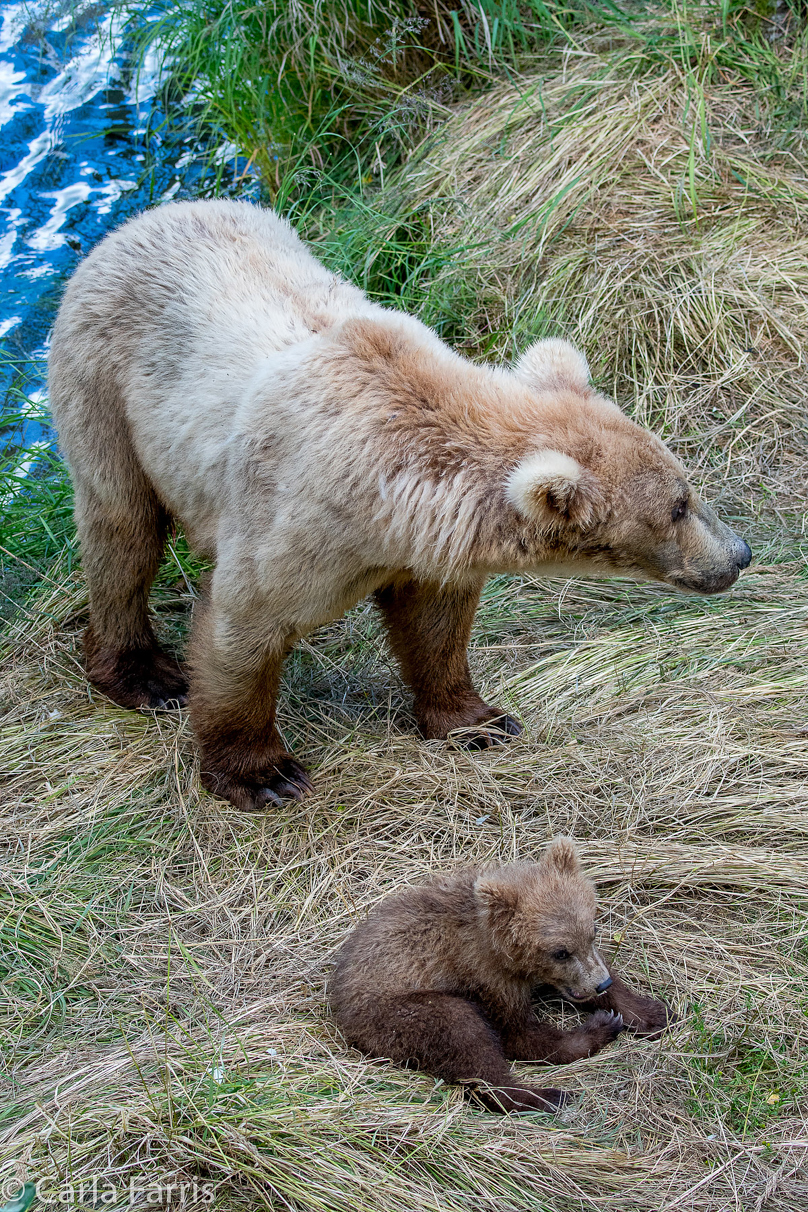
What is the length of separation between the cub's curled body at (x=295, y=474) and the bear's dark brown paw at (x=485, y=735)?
0.01 meters

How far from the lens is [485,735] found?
4922mm

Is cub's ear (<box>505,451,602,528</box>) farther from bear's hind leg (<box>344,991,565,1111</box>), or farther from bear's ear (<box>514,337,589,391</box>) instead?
bear's hind leg (<box>344,991,565,1111</box>)

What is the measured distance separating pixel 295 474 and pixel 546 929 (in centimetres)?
179

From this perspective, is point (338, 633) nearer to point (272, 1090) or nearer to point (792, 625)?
point (792, 625)

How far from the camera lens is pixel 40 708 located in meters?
5.27

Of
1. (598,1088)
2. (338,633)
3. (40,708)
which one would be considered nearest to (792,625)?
(338,633)

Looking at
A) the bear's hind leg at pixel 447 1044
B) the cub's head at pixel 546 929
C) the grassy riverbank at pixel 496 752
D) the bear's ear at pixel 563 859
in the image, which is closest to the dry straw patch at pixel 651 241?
the grassy riverbank at pixel 496 752

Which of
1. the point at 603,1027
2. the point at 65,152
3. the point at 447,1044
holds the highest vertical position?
the point at 65,152

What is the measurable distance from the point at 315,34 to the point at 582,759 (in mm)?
5138

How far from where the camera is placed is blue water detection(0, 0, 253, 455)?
7.88 meters

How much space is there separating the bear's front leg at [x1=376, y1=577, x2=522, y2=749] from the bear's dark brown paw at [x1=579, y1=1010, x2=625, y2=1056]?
1.60 metres

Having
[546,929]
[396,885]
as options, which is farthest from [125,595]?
[546,929]

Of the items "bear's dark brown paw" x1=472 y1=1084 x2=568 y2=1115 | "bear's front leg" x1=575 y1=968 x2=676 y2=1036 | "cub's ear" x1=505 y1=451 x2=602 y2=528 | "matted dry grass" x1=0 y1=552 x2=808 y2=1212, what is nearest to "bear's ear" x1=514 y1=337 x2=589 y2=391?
"cub's ear" x1=505 y1=451 x2=602 y2=528

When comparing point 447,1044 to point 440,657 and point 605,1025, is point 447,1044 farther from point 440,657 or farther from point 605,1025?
point 440,657
